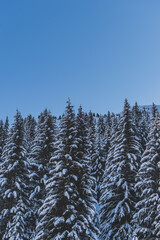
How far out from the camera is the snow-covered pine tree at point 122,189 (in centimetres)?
2036

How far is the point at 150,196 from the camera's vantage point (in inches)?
703

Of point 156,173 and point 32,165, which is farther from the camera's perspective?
point 32,165

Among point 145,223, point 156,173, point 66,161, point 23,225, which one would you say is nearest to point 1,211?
point 23,225

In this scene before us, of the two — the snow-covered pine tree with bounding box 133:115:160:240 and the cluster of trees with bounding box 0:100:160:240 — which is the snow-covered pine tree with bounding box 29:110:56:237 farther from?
the snow-covered pine tree with bounding box 133:115:160:240

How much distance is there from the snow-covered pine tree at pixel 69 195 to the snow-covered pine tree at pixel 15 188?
3.74 m

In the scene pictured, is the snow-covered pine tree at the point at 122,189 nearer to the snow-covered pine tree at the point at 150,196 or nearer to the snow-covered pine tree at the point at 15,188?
the snow-covered pine tree at the point at 150,196

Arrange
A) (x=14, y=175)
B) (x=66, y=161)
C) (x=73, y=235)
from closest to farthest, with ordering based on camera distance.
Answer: (x=73, y=235) < (x=66, y=161) < (x=14, y=175)

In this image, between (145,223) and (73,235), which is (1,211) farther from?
(145,223)

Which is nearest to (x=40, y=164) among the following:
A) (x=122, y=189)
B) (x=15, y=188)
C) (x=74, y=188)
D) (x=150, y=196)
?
(x=15, y=188)

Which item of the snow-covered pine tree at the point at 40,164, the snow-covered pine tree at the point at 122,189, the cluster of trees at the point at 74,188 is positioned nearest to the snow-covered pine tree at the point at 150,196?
the cluster of trees at the point at 74,188

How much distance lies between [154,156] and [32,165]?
40.7 feet

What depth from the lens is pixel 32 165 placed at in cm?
2291

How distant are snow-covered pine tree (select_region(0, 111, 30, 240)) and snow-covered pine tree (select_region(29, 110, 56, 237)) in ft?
2.67

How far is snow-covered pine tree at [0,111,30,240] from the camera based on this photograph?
2020cm
